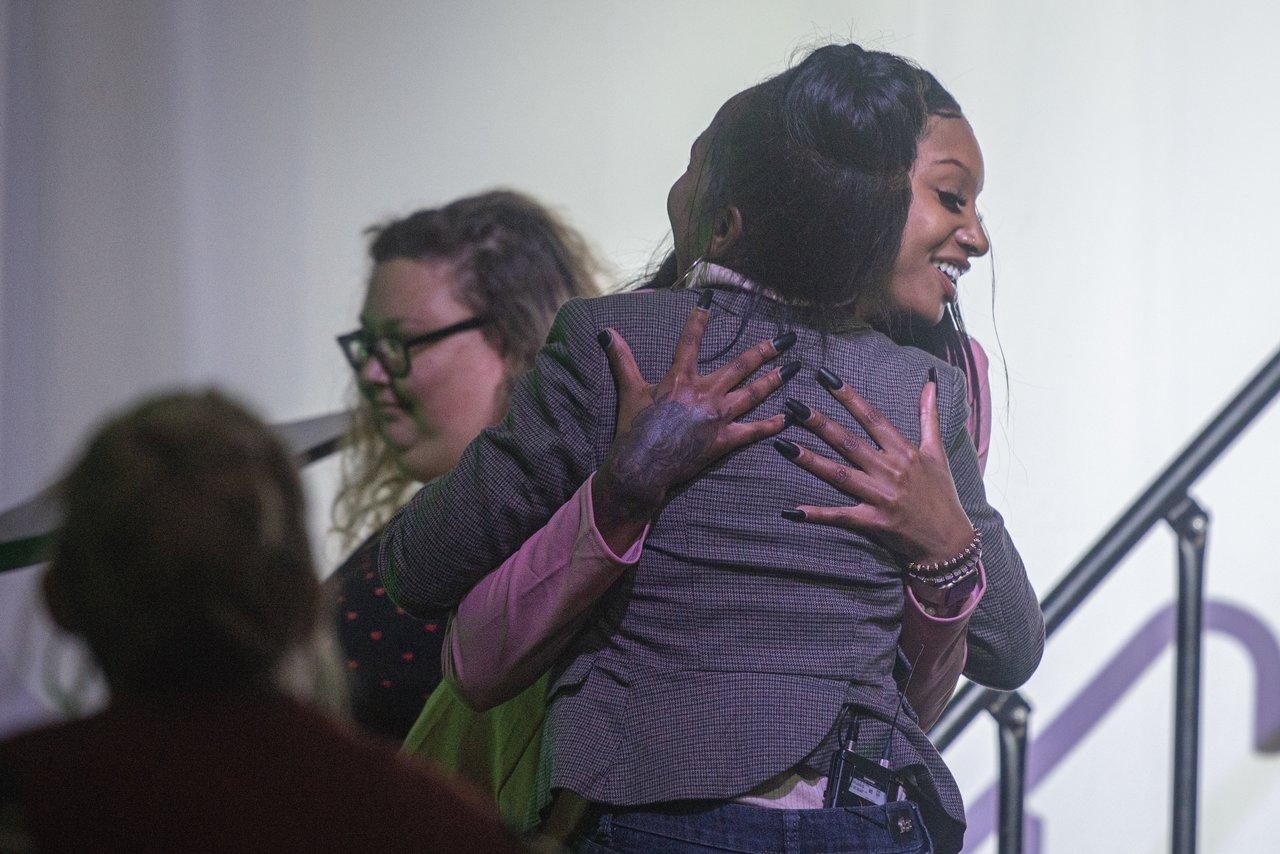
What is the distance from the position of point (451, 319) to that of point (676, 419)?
77cm

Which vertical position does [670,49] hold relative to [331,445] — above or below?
above

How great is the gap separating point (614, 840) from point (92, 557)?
482 mm

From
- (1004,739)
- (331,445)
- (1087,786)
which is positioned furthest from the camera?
(1087,786)

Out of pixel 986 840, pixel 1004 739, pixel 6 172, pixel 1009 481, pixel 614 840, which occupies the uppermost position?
pixel 6 172

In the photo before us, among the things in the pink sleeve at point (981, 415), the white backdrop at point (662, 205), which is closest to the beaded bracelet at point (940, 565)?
the pink sleeve at point (981, 415)

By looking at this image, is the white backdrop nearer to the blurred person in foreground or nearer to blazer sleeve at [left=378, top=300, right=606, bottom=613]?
blazer sleeve at [left=378, top=300, right=606, bottom=613]

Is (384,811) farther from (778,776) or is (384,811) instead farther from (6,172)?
(6,172)

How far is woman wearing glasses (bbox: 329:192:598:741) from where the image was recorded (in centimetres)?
A: 171

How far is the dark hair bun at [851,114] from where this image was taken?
1.09 meters

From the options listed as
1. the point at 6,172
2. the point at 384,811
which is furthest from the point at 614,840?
the point at 6,172

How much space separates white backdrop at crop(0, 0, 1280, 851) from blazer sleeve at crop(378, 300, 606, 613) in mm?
1053

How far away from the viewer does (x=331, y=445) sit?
2.11 metres

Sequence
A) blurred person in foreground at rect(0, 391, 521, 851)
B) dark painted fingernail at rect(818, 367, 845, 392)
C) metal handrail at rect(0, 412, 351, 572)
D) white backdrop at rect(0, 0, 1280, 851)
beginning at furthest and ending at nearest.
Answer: white backdrop at rect(0, 0, 1280, 851) → dark painted fingernail at rect(818, 367, 845, 392) → metal handrail at rect(0, 412, 351, 572) → blurred person in foreground at rect(0, 391, 521, 851)

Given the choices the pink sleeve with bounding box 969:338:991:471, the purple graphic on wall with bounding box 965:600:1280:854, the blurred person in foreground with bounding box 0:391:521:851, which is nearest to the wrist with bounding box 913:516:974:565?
the pink sleeve with bounding box 969:338:991:471
